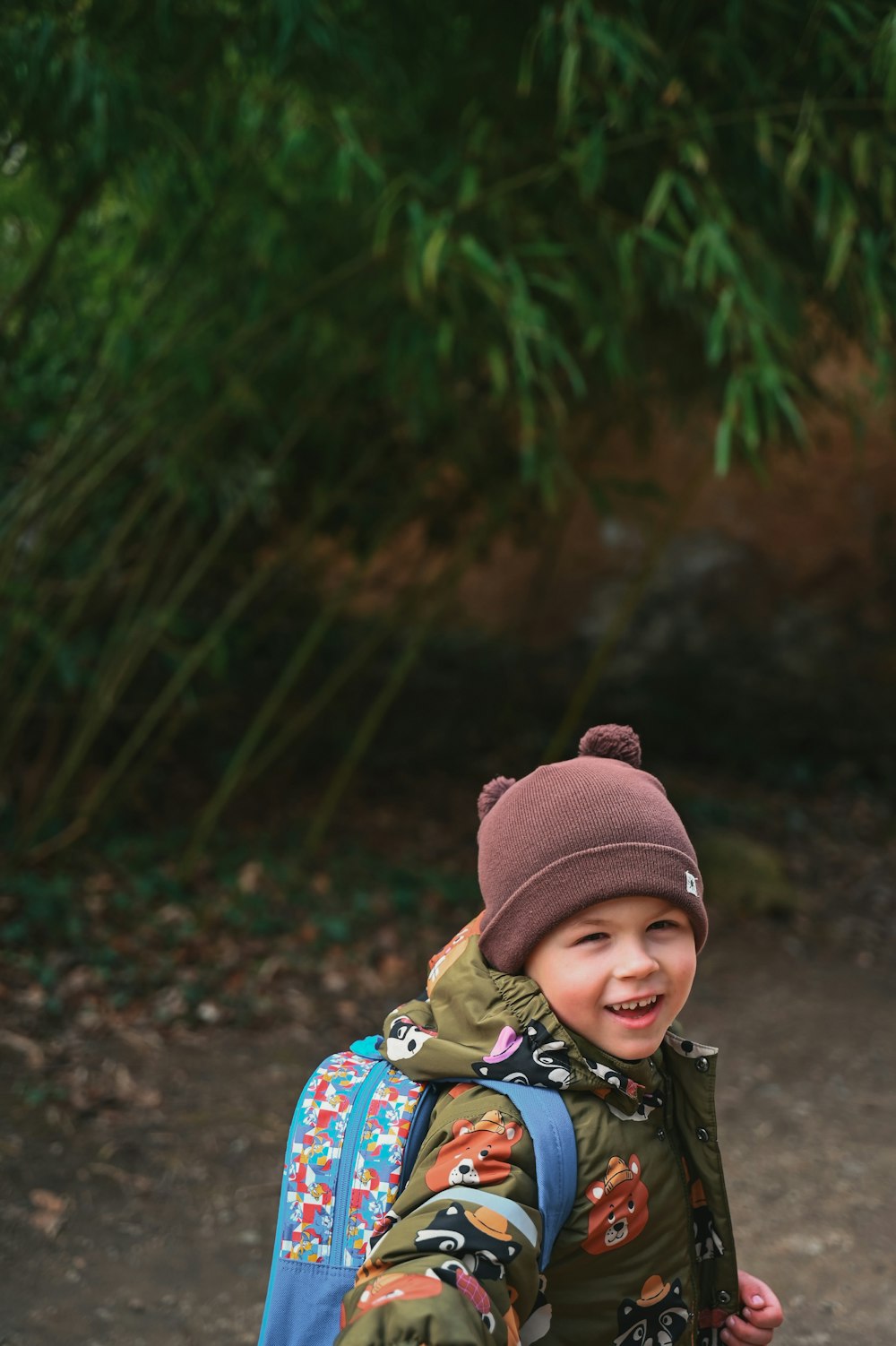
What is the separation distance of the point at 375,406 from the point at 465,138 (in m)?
1.78

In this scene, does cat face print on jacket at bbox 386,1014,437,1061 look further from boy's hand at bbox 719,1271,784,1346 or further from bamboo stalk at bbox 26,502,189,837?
bamboo stalk at bbox 26,502,189,837

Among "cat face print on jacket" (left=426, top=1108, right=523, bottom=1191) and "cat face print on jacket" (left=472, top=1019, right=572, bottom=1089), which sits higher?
"cat face print on jacket" (left=426, top=1108, right=523, bottom=1191)

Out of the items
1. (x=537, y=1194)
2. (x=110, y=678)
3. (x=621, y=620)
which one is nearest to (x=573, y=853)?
(x=537, y=1194)

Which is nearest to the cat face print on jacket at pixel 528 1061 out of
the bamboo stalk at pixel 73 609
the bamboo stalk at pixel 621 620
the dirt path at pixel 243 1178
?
the dirt path at pixel 243 1178

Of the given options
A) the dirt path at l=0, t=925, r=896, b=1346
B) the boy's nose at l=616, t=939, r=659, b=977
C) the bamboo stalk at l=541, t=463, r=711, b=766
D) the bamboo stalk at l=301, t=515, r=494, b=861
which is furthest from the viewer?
the bamboo stalk at l=541, t=463, r=711, b=766

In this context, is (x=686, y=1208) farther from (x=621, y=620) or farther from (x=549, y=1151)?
(x=621, y=620)

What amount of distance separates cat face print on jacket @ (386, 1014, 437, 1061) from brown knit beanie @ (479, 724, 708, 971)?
0.32ft

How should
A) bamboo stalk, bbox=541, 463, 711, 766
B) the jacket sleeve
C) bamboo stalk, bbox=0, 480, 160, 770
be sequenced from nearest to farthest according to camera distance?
the jacket sleeve, bamboo stalk, bbox=0, 480, 160, 770, bamboo stalk, bbox=541, 463, 711, 766

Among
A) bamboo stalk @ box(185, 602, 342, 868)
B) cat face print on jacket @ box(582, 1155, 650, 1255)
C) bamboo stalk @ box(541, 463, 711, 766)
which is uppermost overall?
cat face print on jacket @ box(582, 1155, 650, 1255)

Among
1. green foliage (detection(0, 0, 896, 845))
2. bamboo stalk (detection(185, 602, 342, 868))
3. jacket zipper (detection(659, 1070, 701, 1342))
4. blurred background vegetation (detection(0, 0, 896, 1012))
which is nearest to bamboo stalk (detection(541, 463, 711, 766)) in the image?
blurred background vegetation (detection(0, 0, 896, 1012))

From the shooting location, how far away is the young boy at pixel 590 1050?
1.17 m

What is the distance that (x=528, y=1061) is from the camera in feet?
3.85

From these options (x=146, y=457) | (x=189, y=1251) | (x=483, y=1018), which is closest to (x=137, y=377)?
(x=146, y=457)

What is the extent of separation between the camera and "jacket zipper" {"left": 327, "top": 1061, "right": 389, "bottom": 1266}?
117 cm
